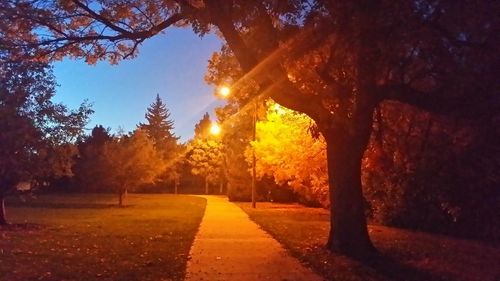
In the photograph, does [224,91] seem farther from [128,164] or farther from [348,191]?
[128,164]

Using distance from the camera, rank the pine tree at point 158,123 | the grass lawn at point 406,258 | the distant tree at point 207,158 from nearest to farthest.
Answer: the grass lawn at point 406,258 < the distant tree at point 207,158 < the pine tree at point 158,123

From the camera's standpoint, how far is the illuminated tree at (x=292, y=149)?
27.7 m

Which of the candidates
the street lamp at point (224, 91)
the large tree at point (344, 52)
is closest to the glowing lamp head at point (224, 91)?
the street lamp at point (224, 91)

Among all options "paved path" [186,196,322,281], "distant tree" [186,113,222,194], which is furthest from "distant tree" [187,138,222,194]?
"paved path" [186,196,322,281]

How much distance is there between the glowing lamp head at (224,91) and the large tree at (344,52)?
414 cm

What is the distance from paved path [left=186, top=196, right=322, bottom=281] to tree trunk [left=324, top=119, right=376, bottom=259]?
1393 mm

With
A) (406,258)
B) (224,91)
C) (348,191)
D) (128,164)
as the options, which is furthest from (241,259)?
(128,164)

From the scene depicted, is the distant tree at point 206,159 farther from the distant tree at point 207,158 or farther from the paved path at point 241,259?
the paved path at point 241,259

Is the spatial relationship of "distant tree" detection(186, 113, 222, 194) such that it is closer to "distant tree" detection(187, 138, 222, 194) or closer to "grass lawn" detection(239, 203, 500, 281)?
"distant tree" detection(187, 138, 222, 194)

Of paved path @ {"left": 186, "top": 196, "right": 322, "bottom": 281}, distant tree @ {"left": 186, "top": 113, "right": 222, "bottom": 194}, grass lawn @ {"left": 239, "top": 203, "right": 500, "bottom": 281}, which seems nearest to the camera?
paved path @ {"left": 186, "top": 196, "right": 322, "bottom": 281}

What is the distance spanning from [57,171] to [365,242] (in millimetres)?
12993

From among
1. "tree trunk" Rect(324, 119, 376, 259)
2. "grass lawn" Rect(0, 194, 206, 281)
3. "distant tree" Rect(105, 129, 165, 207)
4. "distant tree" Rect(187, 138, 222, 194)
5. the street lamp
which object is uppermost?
"distant tree" Rect(187, 138, 222, 194)

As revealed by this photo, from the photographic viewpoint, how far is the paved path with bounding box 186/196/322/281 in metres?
10.8

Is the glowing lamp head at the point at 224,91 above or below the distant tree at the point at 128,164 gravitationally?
above
